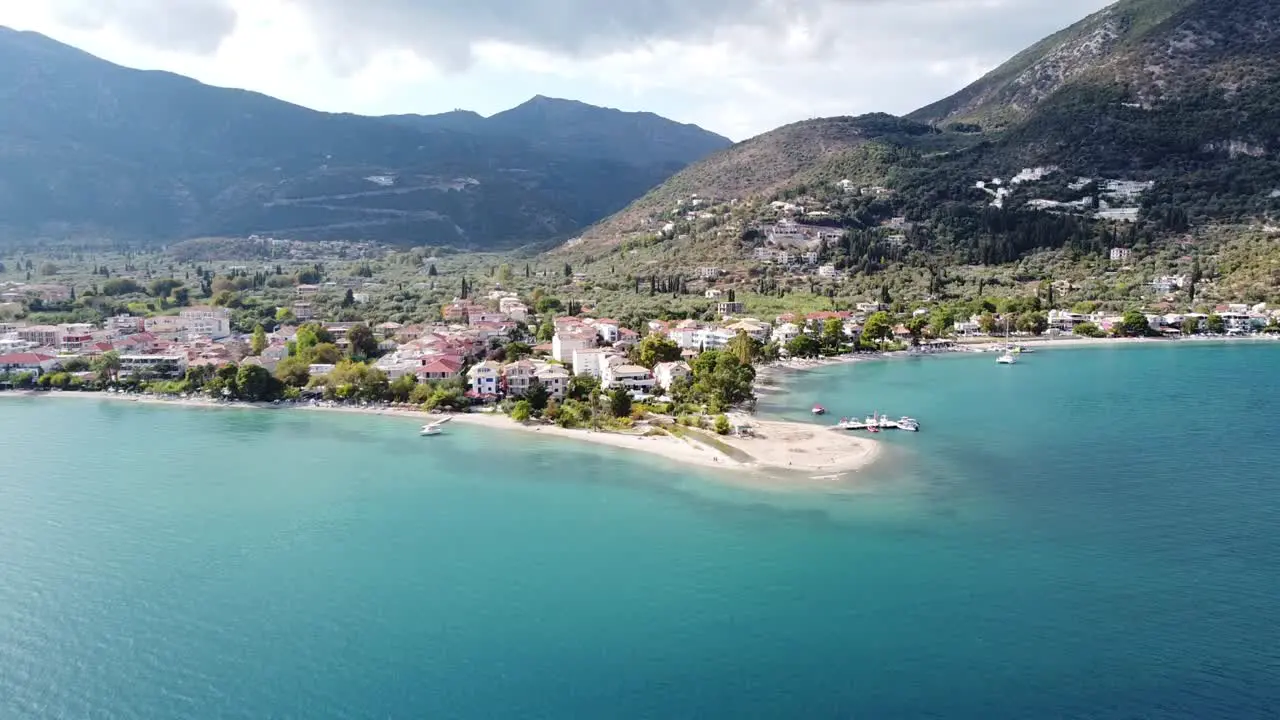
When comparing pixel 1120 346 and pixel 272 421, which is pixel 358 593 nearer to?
pixel 272 421

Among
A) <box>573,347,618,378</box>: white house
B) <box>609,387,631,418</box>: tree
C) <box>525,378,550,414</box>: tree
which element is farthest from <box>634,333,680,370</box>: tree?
<box>525,378,550,414</box>: tree

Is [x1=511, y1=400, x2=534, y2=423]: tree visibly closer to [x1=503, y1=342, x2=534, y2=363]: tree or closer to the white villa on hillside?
the white villa on hillside

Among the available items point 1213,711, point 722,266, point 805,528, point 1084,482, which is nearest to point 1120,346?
point 722,266

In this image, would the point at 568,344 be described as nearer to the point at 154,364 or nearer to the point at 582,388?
the point at 582,388

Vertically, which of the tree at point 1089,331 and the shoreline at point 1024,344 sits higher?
the tree at point 1089,331

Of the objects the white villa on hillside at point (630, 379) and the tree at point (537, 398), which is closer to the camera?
the tree at point (537, 398)

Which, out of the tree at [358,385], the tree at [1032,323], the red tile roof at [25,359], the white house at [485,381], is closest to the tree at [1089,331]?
the tree at [1032,323]

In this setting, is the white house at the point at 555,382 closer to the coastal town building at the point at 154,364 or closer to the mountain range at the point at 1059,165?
the coastal town building at the point at 154,364
